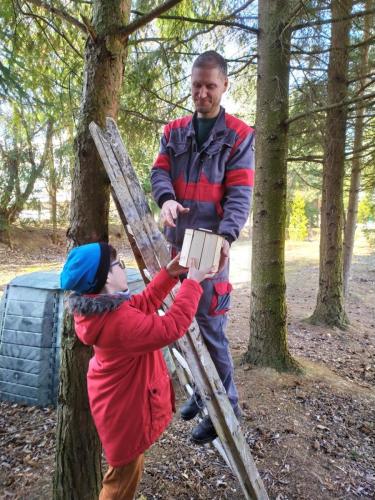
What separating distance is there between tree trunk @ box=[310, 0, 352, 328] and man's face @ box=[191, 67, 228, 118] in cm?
451

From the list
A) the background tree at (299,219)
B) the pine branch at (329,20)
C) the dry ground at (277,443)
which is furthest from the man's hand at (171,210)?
the background tree at (299,219)

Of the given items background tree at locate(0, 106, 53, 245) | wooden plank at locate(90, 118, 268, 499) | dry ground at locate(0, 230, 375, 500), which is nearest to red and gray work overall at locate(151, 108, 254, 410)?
wooden plank at locate(90, 118, 268, 499)

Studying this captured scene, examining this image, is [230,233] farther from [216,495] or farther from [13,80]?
[13,80]

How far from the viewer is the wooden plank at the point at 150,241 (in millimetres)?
1804

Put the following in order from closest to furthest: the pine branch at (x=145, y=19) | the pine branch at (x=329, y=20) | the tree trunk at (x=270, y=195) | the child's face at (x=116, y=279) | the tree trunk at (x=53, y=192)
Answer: the child's face at (x=116, y=279) → the pine branch at (x=145, y=19) → the pine branch at (x=329, y=20) → the tree trunk at (x=270, y=195) → the tree trunk at (x=53, y=192)

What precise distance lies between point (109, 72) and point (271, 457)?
118 inches

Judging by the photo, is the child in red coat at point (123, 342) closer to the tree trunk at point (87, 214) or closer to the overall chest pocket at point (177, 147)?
the tree trunk at point (87, 214)

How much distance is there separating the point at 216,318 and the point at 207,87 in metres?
1.26

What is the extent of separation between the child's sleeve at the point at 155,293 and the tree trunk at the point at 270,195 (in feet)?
8.25

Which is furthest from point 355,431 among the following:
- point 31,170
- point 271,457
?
point 31,170

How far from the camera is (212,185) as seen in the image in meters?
2.04

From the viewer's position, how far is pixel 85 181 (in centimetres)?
211

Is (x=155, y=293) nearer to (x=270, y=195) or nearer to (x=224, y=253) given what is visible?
(x=224, y=253)

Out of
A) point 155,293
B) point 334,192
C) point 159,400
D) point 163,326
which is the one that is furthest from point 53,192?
point 163,326
